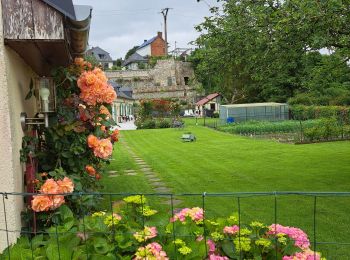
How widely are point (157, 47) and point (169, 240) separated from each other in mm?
78827

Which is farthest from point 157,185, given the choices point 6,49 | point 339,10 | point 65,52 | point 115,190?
point 6,49

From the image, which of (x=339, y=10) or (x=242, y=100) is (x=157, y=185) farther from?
(x=242, y=100)

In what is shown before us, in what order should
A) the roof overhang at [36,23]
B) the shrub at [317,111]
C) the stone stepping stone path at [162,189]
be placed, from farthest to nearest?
the shrub at [317,111] → the stone stepping stone path at [162,189] → the roof overhang at [36,23]

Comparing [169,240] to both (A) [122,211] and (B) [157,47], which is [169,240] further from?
(B) [157,47]

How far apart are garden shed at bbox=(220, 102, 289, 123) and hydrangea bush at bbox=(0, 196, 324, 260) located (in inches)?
1141

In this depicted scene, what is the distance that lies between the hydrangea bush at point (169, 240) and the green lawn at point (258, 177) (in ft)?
8.47

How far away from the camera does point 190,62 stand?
62875mm

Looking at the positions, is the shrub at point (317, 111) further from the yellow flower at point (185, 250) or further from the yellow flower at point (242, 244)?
the yellow flower at point (185, 250)

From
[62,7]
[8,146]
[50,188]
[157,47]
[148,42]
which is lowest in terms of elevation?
[50,188]

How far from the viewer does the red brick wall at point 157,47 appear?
79250 millimetres

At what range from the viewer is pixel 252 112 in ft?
107

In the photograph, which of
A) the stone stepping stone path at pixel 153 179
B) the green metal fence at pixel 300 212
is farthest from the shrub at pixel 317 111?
the green metal fence at pixel 300 212

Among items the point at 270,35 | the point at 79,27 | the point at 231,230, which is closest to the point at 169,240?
the point at 231,230

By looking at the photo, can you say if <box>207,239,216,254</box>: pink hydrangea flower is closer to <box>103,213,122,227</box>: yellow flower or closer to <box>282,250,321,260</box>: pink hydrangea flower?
<box>282,250,321,260</box>: pink hydrangea flower
